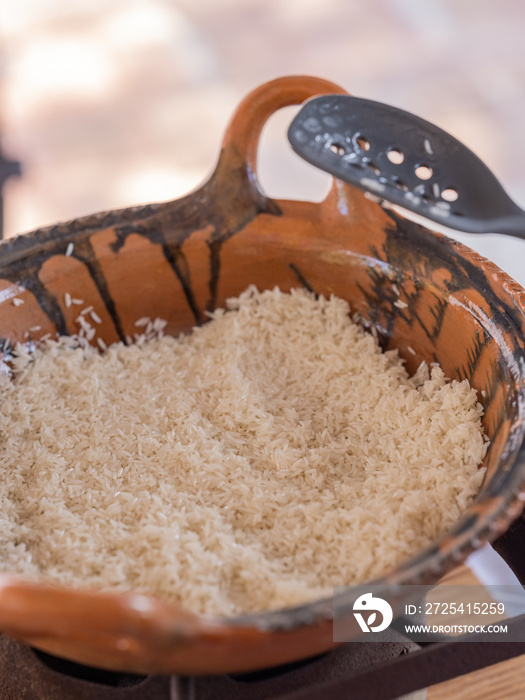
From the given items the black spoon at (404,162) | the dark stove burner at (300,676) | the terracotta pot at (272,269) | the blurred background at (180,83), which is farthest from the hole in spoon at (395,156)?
the blurred background at (180,83)

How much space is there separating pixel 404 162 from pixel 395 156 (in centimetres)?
1

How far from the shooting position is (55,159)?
2.44m

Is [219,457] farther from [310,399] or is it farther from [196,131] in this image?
[196,131]

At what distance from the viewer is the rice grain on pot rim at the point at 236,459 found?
746 millimetres

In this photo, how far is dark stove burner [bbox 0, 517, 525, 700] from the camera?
70cm

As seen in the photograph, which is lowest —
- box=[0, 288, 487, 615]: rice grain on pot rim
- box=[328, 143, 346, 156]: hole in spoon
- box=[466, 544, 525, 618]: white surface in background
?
box=[466, 544, 525, 618]: white surface in background

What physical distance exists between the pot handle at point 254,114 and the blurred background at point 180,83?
903mm

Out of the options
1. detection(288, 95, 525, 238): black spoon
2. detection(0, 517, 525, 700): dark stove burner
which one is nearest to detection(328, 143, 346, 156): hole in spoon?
detection(288, 95, 525, 238): black spoon

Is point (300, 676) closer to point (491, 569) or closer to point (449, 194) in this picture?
point (449, 194)

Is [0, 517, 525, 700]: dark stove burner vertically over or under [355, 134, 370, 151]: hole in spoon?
under

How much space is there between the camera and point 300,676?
0.81m

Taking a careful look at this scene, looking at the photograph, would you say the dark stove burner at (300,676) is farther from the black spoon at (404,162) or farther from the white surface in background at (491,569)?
the white surface in background at (491,569)

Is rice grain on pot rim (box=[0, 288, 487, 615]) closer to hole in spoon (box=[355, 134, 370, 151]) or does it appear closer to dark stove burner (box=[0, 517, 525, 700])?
dark stove burner (box=[0, 517, 525, 700])

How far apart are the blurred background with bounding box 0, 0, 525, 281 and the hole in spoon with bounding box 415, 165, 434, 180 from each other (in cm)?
102
